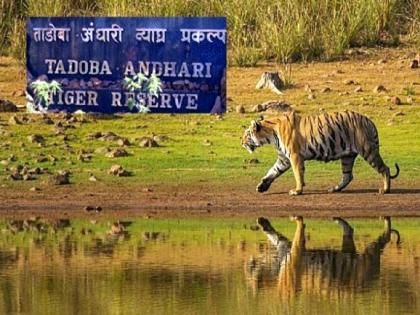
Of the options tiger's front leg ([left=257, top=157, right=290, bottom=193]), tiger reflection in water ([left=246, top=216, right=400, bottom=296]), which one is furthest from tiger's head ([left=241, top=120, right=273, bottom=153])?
tiger reflection in water ([left=246, top=216, right=400, bottom=296])

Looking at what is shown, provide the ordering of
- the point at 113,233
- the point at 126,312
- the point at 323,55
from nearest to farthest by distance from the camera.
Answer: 1. the point at 126,312
2. the point at 113,233
3. the point at 323,55

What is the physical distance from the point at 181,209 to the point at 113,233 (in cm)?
190

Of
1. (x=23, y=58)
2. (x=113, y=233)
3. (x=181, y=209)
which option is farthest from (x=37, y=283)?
(x=23, y=58)

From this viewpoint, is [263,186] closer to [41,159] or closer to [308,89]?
[41,159]

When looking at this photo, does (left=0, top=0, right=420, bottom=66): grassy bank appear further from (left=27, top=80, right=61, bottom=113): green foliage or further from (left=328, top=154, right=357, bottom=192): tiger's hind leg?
(left=328, top=154, right=357, bottom=192): tiger's hind leg

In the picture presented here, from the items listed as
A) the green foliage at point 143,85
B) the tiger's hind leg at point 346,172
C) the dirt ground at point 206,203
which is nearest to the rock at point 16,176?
the dirt ground at point 206,203

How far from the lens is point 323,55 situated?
27.5 metres

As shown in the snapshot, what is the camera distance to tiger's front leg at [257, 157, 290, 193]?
68.1 feet

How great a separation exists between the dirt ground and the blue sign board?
3339 millimetres

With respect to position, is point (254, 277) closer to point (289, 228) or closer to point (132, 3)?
point (289, 228)

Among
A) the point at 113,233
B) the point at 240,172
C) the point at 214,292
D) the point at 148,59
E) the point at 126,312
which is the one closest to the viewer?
the point at 126,312

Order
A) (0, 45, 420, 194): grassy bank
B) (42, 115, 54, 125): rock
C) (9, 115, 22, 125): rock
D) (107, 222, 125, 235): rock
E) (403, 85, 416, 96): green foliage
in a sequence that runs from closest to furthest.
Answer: (107, 222, 125, 235): rock < (0, 45, 420, 194): grassy bank < (9, 115, 22, 125): rock < (42, 115, 54, 125): rock < (403, 85, 416, 96): green foliage

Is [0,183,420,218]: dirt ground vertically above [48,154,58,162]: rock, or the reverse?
[48,154,58,162]: rock

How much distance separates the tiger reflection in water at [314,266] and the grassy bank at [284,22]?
31.9 feet
